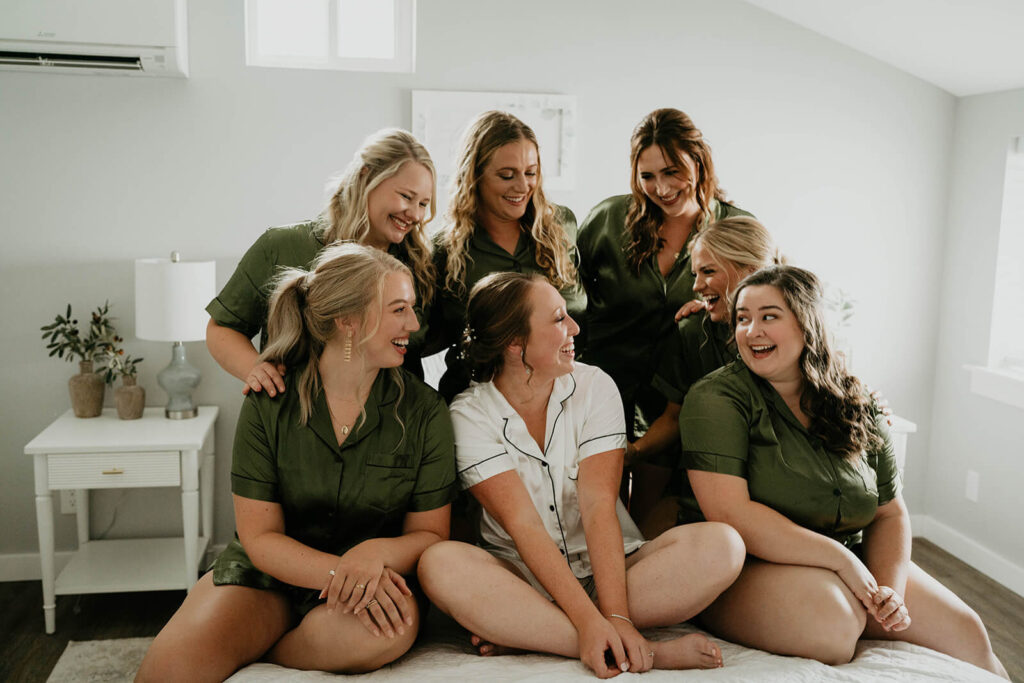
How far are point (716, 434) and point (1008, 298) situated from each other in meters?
2.33

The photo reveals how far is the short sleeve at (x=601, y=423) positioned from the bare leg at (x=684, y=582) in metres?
0.25

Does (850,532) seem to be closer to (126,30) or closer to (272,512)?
(272,512)

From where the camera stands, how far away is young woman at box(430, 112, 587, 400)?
2.17 metres

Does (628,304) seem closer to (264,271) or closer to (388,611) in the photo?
(264,271)

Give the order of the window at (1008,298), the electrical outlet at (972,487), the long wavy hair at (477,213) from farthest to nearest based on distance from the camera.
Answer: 1. the electrical outlet at (972,487)
2. the window at (1008,298)
3. the long wavy hair at (477,213)

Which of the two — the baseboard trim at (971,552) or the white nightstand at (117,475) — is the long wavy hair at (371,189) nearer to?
the white nightstand at (117,475)

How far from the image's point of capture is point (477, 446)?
191 centimetres

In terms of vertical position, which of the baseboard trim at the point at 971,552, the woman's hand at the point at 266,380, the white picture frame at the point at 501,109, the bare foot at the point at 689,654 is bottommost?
the baseboard trim at the point at 971,552

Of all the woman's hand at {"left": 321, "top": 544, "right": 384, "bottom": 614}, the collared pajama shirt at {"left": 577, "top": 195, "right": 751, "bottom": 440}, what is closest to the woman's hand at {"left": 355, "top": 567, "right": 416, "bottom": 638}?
the woman's hand at {"left": 321, "top": 544, "right": 384, "bottom": 614}

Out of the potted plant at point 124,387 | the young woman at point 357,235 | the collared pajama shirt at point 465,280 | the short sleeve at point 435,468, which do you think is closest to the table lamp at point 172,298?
the potted plant at point 124,387

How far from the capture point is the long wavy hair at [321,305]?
1843 mm

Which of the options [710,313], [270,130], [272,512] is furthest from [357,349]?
[270,130]

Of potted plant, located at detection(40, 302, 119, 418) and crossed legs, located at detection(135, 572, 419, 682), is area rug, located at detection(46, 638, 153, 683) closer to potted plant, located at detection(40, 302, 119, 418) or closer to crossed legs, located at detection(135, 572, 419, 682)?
potted plant, located at detection(40, 302, 119, 418)

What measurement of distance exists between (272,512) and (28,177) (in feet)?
6.85
